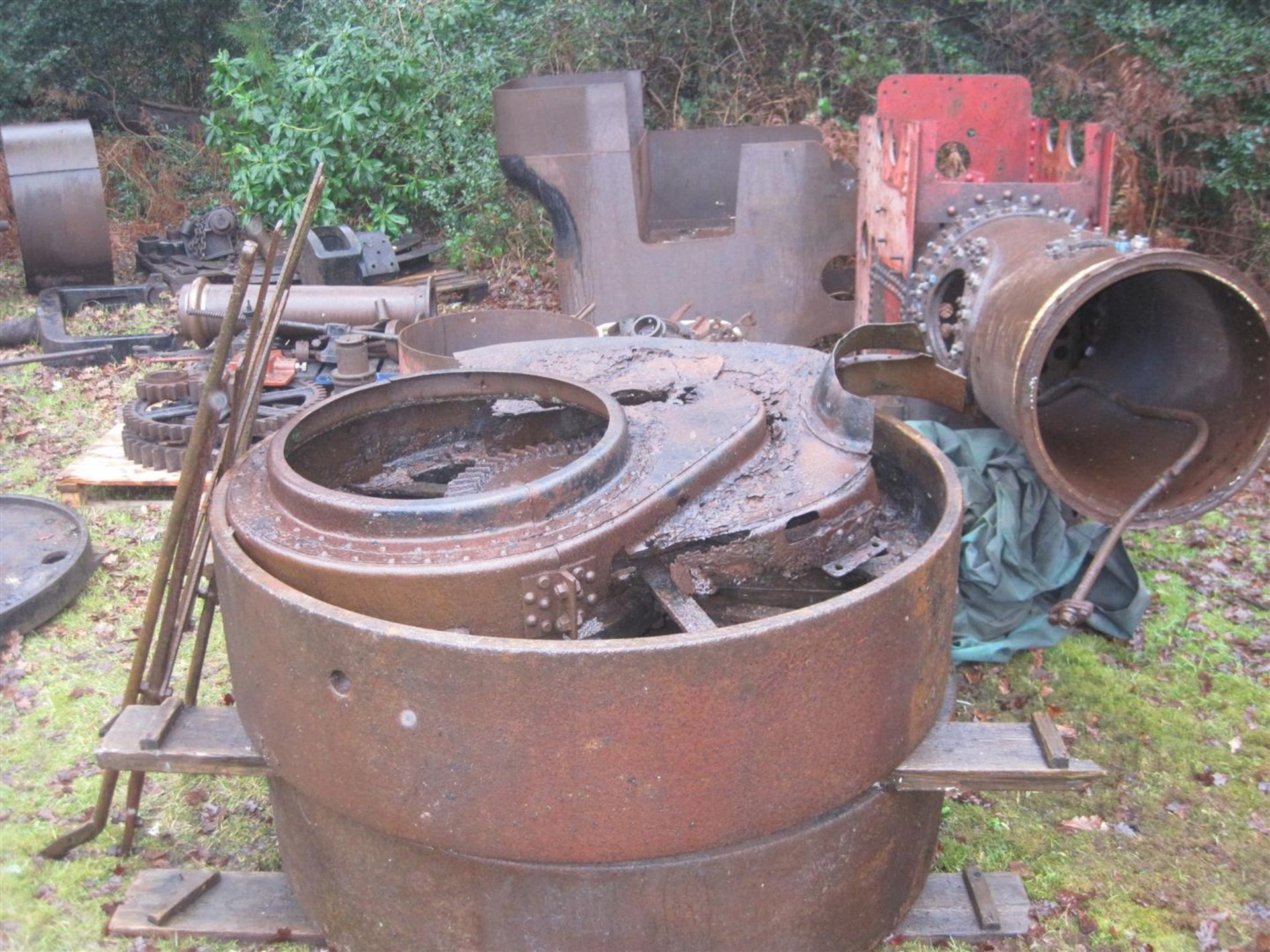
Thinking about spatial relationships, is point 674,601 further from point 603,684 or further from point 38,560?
point 38,560

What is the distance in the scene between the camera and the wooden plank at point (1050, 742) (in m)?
2.31

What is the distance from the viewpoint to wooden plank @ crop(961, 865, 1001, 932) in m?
2.71

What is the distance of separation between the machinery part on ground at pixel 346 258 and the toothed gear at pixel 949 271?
15.0 ft

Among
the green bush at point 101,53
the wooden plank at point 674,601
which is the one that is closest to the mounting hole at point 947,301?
the wooden plank at point 674,601

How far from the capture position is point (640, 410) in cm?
283

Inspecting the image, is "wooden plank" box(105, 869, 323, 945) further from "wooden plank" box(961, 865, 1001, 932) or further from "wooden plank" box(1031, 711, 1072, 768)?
"wooden plank" box(1031, 711, 1072, 768)

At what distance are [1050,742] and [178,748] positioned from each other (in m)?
1.94

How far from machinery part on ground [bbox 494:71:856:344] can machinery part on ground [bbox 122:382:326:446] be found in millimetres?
1788

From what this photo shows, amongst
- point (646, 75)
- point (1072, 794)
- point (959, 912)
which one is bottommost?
point (1072, 794)

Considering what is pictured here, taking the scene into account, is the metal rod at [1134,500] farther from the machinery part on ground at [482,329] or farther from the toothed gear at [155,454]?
the toothed gear at [155,454]

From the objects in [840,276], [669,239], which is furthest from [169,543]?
[840,276]

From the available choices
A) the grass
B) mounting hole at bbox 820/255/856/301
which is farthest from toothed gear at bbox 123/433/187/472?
mounting hole at bbox 820/255/856/301

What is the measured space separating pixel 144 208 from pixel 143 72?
236 centimetres

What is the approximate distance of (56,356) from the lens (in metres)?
6.85
